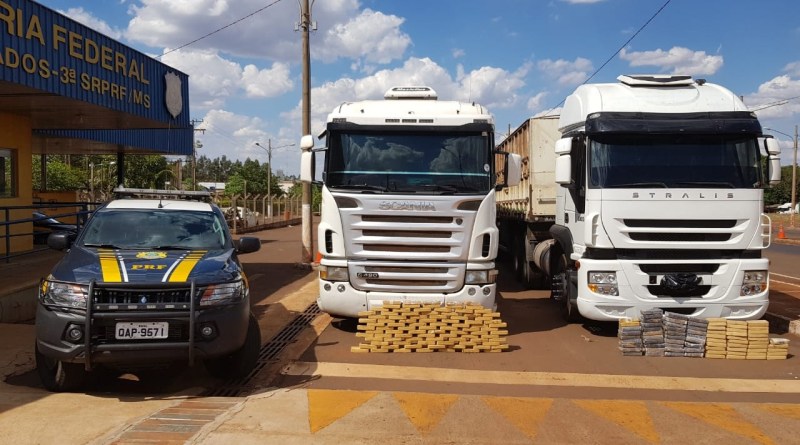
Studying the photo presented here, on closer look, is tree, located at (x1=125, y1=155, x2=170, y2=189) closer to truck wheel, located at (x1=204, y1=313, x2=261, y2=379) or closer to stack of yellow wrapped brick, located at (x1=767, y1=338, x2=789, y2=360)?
truck wheel, located at (x1=204, y1=313, x2=261, y2=379)

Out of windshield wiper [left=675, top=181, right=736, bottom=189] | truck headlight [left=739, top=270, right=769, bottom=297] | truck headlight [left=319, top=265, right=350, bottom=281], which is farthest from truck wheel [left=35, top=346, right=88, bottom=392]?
truck headlight [left=739, top=270, right=769, bottom=297]

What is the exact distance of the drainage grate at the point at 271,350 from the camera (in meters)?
6.17

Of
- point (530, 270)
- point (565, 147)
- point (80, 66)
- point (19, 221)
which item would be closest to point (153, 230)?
point (19, 221)

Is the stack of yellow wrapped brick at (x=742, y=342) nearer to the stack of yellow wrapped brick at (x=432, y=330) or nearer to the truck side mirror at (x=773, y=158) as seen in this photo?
the truck side mirror at (x=773, y=158)

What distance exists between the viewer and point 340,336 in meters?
8.78

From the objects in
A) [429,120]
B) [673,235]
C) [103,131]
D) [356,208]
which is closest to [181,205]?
[356,208]

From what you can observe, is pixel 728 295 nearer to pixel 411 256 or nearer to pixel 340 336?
pixel 411 256

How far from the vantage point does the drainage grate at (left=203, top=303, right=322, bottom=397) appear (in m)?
6.17

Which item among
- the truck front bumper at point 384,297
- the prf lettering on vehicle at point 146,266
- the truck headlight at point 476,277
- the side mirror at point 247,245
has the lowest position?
the truck front bumper at point 384,297

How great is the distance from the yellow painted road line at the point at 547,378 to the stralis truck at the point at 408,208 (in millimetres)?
1391

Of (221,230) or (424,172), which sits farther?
(424,172)

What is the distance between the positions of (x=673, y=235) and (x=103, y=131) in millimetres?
17601

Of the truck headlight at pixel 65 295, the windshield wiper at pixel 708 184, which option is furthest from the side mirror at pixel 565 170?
the truck headlight at pixel 65 295

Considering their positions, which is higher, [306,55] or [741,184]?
[306,55]
